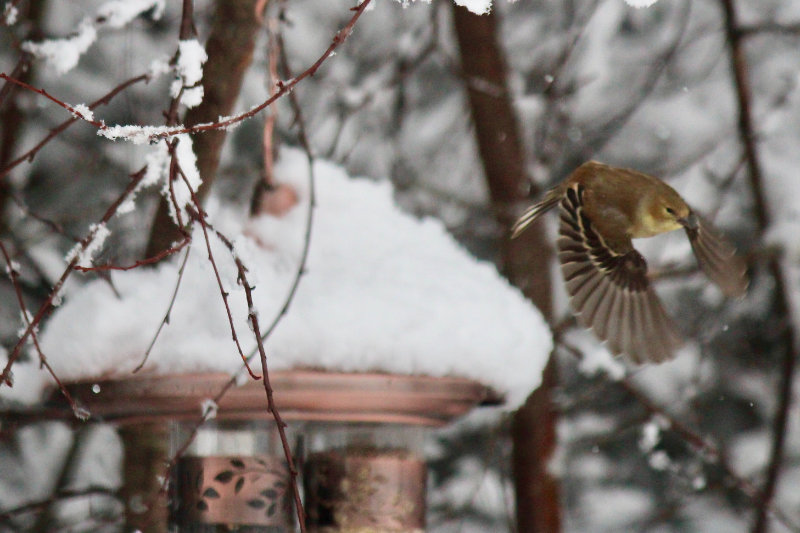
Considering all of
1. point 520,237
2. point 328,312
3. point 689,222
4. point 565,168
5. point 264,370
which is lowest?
point 264,370

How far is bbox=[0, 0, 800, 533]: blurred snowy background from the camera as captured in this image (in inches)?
100.0

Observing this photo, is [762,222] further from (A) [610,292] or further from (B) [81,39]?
(B) [81,39]

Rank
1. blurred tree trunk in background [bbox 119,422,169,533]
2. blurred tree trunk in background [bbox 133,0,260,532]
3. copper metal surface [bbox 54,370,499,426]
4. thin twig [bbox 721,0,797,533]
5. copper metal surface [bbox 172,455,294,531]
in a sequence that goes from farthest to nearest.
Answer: thin twig [bbox 721,0,797,533] < blurred tree trunk in background [bbox 119,422,169,533] < blurred tree trunk in background [bbox 133,0,260,532] < copper metal surface [bbox 172,455,294,531] < copper metal surface [bbox 54,370,499,426]

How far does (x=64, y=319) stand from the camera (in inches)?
48.4

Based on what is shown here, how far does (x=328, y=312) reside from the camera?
1.15 metres

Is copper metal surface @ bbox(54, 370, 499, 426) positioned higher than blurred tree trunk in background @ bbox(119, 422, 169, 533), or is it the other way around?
copper metal surface @ bbox(54, 370, 499, 426)

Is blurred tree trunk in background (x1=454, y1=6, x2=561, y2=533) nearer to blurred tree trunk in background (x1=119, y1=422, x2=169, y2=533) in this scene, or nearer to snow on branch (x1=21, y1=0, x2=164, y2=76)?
blurred tree trunk in background (x1=119, y1=422, x2=169, y2=533)

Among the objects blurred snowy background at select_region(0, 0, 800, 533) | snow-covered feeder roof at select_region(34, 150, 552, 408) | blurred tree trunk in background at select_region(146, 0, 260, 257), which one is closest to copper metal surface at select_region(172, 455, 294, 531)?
snow-covered feeder roof at select_region(34, 150, 552, 408)

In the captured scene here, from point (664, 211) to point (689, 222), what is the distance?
1.4 inches

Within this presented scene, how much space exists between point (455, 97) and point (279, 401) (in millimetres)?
2223

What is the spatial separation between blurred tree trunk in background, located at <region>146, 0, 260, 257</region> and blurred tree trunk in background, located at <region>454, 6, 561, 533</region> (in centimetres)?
81

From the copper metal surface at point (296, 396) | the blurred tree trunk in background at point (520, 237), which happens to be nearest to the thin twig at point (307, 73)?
the copper metal surface at point (296, 396)

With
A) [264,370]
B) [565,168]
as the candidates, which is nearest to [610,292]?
[264,370]

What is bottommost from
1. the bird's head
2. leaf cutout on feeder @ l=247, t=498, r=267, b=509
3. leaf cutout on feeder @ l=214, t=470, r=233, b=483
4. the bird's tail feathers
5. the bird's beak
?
leaf cutout on feeder @ l=247, t=498, r=267, b=509
